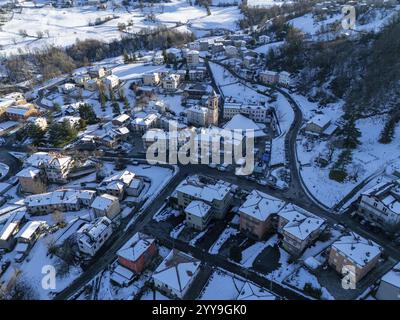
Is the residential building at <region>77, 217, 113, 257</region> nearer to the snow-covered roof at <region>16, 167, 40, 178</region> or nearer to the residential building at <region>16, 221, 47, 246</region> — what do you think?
the residential building at <region>16, 221, 47, 246</region>

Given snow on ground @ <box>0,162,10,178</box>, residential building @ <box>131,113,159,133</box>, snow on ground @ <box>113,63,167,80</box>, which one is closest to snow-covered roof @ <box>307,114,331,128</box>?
residential building @ <box>131,113,159,133</box>

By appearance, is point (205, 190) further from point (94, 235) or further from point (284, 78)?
point (284, 78)

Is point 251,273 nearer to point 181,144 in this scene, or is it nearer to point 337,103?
point 181,144

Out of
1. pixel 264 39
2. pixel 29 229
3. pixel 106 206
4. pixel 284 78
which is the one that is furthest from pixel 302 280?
pixel 264 39

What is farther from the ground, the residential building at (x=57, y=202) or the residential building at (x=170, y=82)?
the residential building at (x=170, y=82)

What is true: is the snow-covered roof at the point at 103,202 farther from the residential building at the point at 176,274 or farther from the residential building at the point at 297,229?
the residential building at the point at 297,229

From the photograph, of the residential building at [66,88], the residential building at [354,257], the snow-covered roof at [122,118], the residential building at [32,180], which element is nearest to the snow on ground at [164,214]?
the residential building at [32,180]
